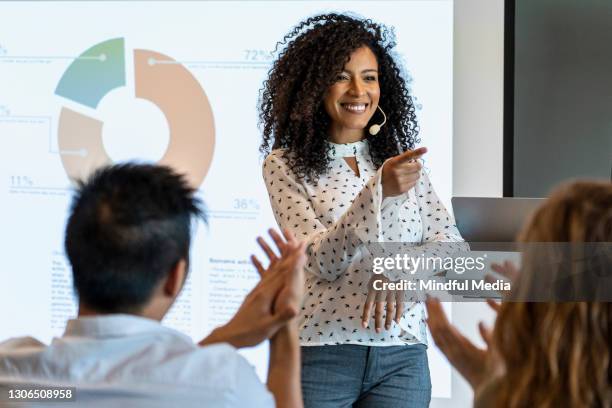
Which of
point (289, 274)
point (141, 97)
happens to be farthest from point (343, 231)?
point (141, 97)

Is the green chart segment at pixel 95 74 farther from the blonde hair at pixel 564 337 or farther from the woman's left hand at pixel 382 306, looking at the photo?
the blonde hair at pixel 564 337

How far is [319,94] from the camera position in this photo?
6.77 ft

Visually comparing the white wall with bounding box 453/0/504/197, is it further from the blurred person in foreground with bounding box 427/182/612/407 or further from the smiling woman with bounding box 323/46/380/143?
the blurred person in foreground with bounding box 427/182/612/407

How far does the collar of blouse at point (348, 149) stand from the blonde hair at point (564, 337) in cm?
102

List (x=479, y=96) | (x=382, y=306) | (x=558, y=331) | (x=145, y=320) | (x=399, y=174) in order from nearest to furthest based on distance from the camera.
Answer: (x=558, y=331)
(x=145, y=320)
(x=399, y=174)
(x=382, y=306)
(x=479, y=96)

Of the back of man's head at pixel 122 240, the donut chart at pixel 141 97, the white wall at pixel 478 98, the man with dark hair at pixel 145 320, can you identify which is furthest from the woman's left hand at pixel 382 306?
the donut chart at pixel 141 97

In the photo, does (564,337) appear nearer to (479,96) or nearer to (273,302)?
(273,302)

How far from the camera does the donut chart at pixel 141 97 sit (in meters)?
3.27

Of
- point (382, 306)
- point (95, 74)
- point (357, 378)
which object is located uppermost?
point (95, 74)

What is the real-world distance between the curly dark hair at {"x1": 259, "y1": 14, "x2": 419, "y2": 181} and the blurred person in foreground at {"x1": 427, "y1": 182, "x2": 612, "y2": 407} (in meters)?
0.98

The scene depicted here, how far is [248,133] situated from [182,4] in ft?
1.96

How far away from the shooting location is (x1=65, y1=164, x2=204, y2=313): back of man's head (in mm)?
Answer: 1188

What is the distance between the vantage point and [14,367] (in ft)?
3.72

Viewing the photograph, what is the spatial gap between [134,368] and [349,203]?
0.98 m
